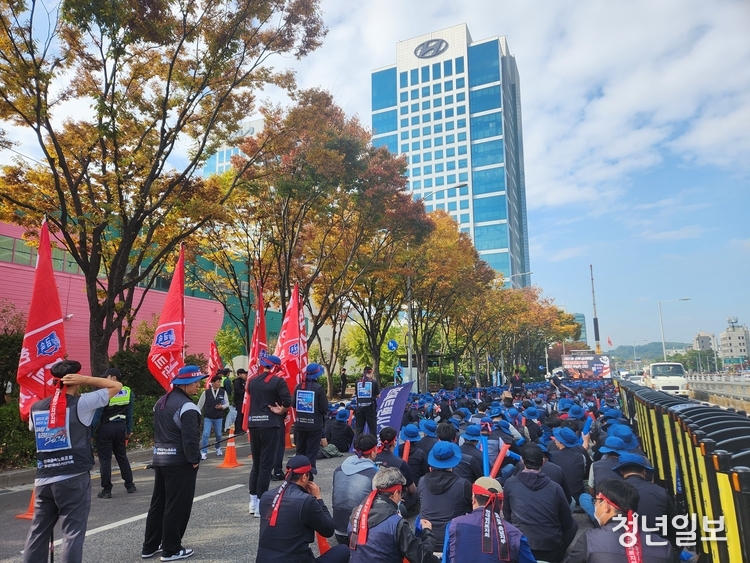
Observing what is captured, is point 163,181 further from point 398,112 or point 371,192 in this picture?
point 398,112

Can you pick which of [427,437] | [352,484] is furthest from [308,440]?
[352,484]

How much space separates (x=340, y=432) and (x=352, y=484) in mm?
7499

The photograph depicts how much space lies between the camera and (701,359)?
107688 millimetres

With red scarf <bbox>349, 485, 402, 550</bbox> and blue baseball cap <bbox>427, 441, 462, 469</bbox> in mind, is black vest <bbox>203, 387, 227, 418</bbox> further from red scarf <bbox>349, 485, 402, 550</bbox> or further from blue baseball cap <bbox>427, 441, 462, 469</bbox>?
red scarf <bbox>349, 485, 402, 550</bbox>

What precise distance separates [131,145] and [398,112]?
10049 centimetres

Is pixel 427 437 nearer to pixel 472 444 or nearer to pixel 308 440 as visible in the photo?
pixel 472 444

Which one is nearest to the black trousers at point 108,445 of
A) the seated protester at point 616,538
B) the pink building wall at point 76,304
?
the seated protester at point 616,538

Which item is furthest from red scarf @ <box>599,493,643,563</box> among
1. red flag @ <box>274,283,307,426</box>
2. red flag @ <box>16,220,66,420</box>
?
red flag @ <box>274,283,307,426</box>

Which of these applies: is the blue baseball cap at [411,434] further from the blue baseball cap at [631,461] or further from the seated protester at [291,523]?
the seated protester at [291,523]

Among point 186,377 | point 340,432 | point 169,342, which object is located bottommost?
point 340,432

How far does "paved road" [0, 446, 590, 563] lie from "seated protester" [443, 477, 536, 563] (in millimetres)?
2672

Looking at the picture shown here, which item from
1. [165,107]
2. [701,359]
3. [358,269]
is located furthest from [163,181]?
[701,359]

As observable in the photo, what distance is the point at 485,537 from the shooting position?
344 centimetres

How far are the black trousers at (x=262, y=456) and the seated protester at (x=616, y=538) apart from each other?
4109 mm
